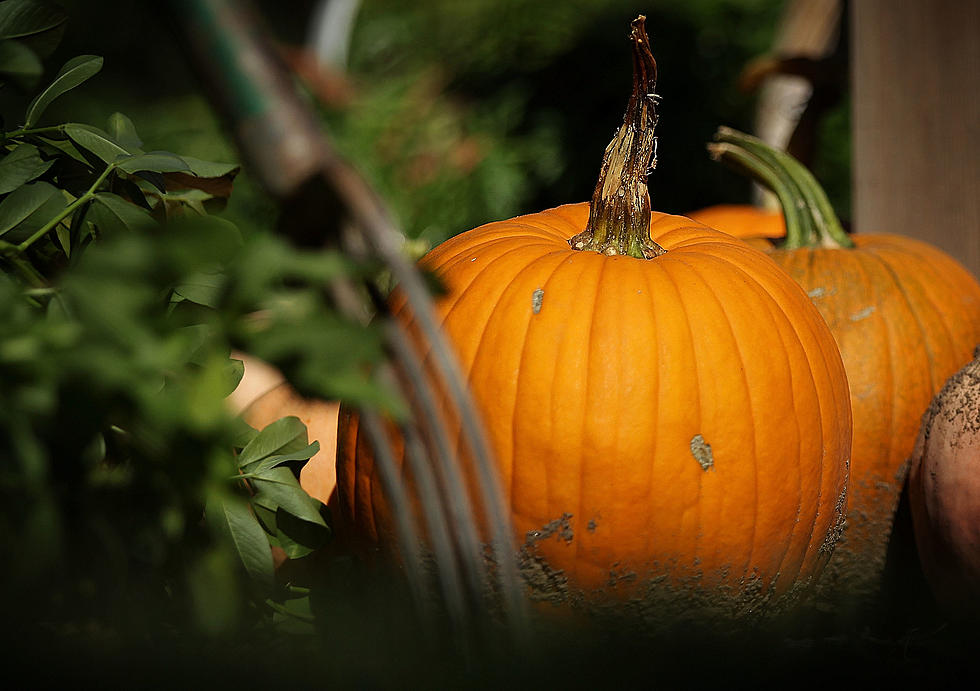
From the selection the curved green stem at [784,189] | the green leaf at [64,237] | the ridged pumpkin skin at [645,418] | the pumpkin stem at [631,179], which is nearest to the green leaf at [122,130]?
the green leaf at [64,237]

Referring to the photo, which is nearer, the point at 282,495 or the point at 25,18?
the point at 25,18

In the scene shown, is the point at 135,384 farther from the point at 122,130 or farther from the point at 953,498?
the point at 953,498

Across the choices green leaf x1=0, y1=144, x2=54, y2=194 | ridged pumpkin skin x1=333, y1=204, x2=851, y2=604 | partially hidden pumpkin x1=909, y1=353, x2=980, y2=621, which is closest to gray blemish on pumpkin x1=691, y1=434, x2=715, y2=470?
ridged pumpkin skin x1=333, y1=204, x2=851, y2=604

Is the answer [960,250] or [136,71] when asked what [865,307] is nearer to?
[960,250]

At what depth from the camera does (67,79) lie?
77 centimetres

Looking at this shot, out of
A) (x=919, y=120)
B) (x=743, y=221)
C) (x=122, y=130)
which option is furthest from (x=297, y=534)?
(x=919, y=120)

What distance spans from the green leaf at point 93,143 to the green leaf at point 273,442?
28 centimetres

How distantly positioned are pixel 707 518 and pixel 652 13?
2.27 m

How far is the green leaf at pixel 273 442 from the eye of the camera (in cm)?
80

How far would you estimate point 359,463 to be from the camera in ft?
2.92

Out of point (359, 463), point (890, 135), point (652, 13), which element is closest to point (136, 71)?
point (652, 13)

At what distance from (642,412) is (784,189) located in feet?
2.10

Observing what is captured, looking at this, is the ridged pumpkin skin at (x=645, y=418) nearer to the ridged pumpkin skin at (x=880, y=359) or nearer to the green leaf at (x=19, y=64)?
the ridged pumpkin skin at (x=880, y=359)

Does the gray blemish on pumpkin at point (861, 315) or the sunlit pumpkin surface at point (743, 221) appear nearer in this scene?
the gray blemish on pumpkin at point (861, 315)
